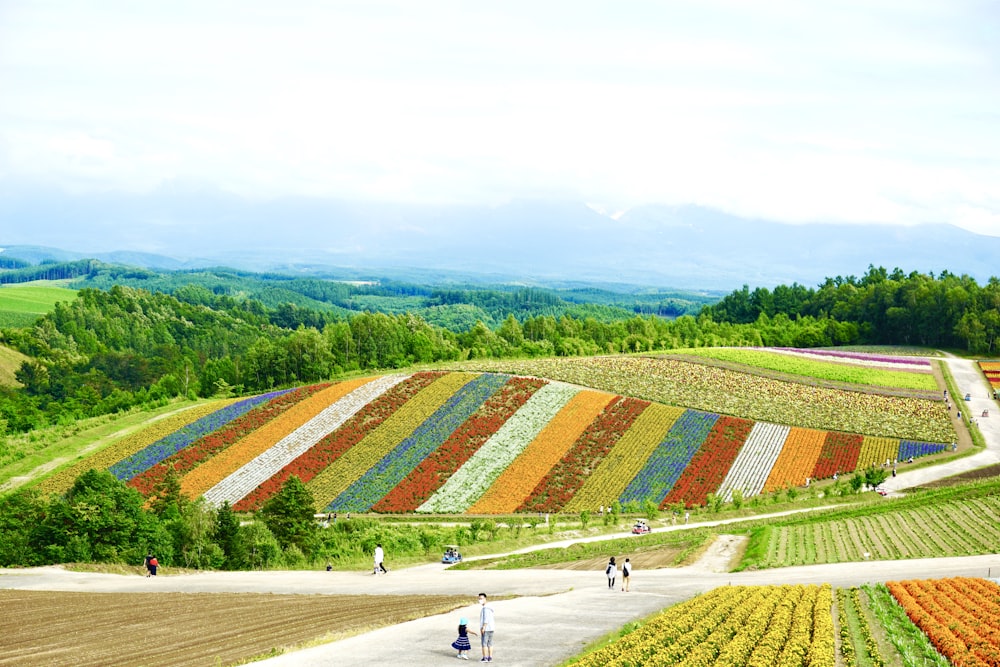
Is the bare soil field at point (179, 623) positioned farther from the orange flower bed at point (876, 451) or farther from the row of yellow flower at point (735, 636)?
the orange flower bed at point (876, 451)

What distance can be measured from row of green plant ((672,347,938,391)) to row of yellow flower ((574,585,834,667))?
192 feet

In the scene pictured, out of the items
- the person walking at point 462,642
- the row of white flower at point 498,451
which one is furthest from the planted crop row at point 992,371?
the person walking at point 462,642

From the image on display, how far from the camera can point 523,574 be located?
112ft

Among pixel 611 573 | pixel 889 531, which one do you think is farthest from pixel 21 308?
pixel 889 531

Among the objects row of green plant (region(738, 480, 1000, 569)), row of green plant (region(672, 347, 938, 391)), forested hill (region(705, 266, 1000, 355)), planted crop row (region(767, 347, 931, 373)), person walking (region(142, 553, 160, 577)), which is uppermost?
forested hill (region(705, 266, 1000, 355))

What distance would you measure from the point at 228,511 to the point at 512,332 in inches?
3550

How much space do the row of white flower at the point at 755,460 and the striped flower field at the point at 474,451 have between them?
12cm

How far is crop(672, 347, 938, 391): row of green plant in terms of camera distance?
3073 inches

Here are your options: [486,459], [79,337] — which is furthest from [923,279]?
[79,337]

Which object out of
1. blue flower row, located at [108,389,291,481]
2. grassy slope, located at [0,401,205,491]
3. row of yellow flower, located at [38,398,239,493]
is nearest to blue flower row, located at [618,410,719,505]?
blue flower row, located at [108,389,291,481]

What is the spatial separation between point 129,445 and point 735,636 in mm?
53471

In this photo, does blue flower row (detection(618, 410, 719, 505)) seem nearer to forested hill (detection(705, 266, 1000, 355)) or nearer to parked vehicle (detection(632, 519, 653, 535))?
parked vehicle (detection(632, 519, 653, 535))

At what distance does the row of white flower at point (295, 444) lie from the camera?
178ft

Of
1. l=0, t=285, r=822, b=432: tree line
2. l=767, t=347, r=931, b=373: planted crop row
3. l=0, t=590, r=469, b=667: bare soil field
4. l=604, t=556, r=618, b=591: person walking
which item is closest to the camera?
l=0, t=590, r=469, b=667: bare soil field
